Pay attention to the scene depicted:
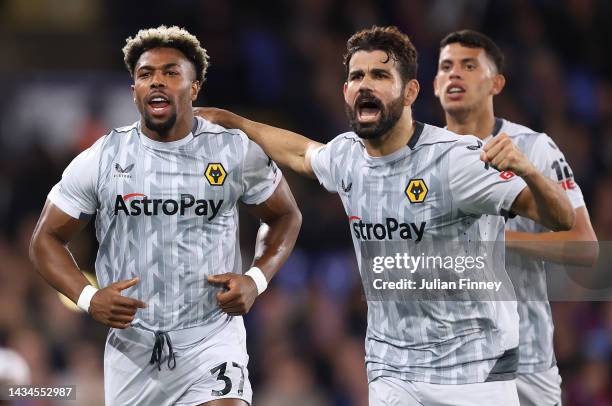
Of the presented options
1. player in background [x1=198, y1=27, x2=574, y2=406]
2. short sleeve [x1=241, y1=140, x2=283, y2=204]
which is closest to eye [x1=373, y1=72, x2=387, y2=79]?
player in background [x1=198, y1=27, x2=574, y2=406]

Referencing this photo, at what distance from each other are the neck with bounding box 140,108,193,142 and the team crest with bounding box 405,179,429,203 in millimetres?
1198

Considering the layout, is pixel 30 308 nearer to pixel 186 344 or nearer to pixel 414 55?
pixel 186 344

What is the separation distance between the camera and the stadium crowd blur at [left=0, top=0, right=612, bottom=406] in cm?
858

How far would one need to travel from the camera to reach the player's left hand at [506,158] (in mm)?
4750

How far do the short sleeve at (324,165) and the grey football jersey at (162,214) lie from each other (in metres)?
0.44

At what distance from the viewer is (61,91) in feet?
37.2

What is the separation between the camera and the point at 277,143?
6074 mm

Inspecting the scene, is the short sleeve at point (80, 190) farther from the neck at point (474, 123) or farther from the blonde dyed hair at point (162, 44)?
the neck at point (474, 123)

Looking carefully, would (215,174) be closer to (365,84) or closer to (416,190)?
(365,84)

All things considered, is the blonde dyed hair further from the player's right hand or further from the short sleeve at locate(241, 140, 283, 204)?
the player's right hand

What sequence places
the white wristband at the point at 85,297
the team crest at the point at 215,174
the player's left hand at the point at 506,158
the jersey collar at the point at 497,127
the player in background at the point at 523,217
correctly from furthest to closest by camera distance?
the jersey collar at the point at 497,127 → the player in background at the point at 523,217 → the team crest at the point at 215,174 → the white wristband at the point at 85,297 → the player's left hand at the point at 506,158

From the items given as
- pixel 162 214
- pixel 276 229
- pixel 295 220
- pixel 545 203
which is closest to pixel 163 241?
pixel 162 214

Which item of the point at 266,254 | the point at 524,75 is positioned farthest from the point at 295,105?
the point at 266,254

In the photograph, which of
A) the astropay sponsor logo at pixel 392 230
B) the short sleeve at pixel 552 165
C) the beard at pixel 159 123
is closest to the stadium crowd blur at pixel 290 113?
the short sleeve at pixel 552 165
